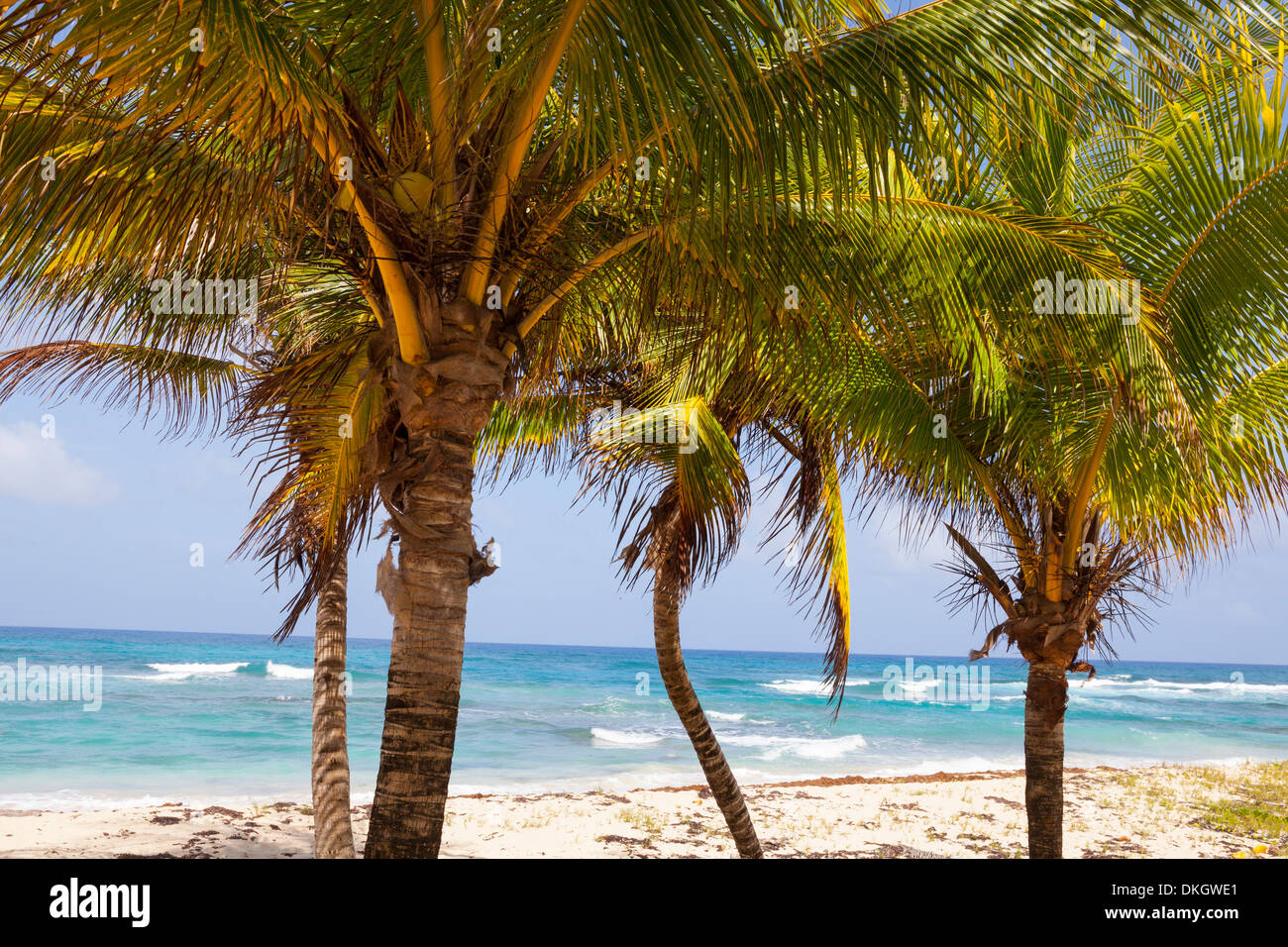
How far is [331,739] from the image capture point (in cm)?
700

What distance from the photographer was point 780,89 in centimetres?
346

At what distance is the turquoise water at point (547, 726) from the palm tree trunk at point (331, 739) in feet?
16.3

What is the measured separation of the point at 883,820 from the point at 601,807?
4703mm

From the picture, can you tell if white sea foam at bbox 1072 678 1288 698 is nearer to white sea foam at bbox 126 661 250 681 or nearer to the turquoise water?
the turquoise water

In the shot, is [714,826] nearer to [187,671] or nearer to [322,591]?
[322,591]

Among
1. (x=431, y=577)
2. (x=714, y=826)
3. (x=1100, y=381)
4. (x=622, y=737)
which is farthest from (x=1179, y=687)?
(x=431, y=577)

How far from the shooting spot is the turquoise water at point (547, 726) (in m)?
21.7

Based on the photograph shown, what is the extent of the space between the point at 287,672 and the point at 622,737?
19202 mm

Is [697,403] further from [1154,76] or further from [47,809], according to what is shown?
[47,809]

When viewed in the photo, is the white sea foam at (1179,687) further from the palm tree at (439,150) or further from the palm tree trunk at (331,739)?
the palm tree at (439,150)

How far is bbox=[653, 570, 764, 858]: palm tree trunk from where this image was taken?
837 centimetres

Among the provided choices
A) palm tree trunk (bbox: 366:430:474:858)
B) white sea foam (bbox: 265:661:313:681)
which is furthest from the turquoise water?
palm tree trunk (bbox: 366:430:474:858)

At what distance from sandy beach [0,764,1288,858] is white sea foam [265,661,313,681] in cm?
2536
